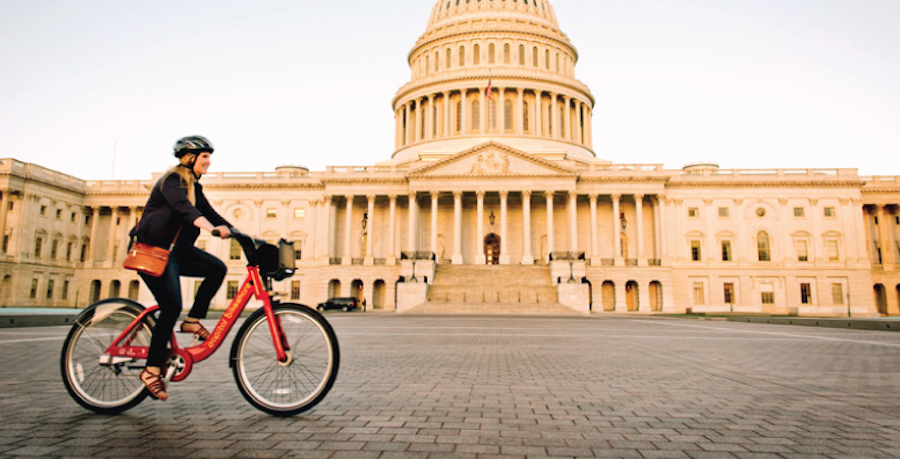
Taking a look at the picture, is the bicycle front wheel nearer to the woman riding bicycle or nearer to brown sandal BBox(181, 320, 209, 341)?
brown sandal BBox(181, 320, 209, 341)

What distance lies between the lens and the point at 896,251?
209 feet

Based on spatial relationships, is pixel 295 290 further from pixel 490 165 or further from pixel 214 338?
pixel 214 338

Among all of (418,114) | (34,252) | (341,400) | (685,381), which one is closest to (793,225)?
(418,114)

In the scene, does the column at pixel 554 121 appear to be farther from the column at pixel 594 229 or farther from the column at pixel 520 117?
the column at pixel 594 229

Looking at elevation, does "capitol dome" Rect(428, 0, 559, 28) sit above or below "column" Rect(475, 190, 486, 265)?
above

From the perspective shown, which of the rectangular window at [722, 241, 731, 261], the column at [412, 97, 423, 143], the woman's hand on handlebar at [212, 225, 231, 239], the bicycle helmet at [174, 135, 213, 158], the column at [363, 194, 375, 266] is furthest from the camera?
the column at [412, 97, 423, 143]

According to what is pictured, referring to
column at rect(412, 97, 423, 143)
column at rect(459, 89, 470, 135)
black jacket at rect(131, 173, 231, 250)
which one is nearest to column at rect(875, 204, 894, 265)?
column at rect(459, 89, 470, 135)

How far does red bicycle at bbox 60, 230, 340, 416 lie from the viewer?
577 cm

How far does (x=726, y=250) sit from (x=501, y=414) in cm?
6186

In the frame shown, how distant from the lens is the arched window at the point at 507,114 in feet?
244

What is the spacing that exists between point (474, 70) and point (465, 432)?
73861 millimetres

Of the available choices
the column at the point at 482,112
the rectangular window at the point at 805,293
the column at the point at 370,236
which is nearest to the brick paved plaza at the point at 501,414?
the column at the point at 370,236

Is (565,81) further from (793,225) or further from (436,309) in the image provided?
(436,309)

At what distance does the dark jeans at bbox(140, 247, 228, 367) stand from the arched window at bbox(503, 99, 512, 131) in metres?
69.9
